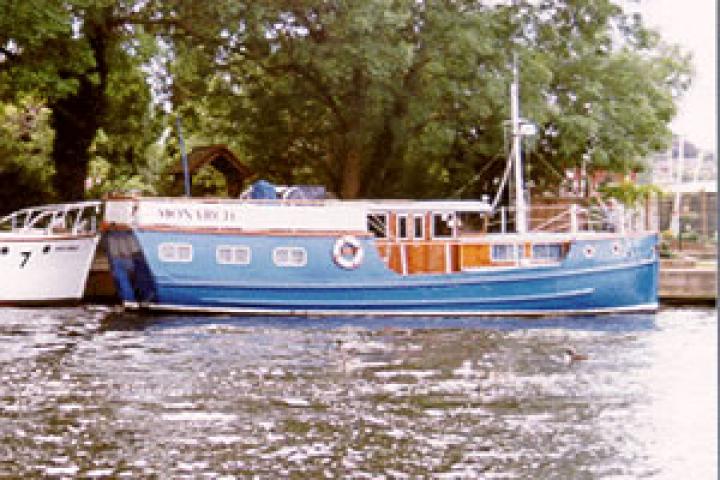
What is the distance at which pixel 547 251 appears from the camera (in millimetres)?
32875

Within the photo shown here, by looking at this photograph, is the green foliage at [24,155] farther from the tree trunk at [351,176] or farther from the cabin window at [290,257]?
the cabin window at [290,257]

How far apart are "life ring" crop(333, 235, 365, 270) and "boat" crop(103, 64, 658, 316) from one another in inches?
1.1

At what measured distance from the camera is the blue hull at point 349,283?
31578 millimetres

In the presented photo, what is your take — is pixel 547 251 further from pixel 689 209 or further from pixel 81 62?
pixel 689 209

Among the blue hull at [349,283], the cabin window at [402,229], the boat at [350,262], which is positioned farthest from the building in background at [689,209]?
the cabin window at [402,229]

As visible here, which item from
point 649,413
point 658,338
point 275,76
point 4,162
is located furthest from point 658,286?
point 4,162

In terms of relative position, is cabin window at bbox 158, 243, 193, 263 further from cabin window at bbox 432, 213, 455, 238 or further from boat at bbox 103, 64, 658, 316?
cabin window at bbox 432, 213, 455, 238

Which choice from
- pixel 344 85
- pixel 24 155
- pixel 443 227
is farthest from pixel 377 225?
pixel 24 155

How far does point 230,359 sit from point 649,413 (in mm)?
9021

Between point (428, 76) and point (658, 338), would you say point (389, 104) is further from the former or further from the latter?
point (658, 338)

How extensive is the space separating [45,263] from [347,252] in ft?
32.3

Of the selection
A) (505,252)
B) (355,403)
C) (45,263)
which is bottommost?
(355,403)

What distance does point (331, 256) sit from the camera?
31.9 metres

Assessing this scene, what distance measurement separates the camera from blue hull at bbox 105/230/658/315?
104 feet
